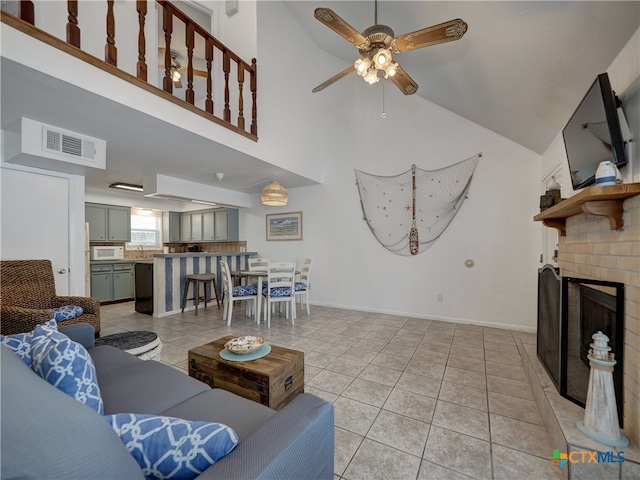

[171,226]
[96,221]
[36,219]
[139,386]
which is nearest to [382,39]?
[139,386]

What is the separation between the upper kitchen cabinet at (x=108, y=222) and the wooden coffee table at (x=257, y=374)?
520 cm

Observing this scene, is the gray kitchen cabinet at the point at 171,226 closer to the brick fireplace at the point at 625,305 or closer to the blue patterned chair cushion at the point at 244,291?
the blue patterned chair cushion at the point at 244,291

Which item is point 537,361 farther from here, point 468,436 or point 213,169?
point 213,169

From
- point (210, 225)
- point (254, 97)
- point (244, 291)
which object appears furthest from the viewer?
point (210, 225)

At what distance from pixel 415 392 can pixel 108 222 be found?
21.2ft

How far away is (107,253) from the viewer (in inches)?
219

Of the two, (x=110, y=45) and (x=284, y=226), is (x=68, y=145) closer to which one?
(x=110, y=45)

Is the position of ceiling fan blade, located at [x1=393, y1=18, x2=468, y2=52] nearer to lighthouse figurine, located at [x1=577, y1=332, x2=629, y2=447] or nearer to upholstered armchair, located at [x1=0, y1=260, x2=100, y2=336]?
lighthouse figurine, located at [x1=577, y1=332, x2=629, y2=447]

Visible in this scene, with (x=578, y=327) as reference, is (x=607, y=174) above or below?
above

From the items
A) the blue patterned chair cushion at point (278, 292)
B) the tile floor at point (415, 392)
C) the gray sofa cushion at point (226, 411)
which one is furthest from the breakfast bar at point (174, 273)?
the gray sofa cushion at point (226, 411)

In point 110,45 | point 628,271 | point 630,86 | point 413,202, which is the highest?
point 110,45

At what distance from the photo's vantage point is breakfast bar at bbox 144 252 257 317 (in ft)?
14.3

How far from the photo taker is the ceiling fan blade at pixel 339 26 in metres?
1.95

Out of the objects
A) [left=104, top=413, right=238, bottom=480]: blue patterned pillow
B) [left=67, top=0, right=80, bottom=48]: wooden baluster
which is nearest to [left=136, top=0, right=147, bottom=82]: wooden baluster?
[left=67, top=0, right=80, bottom=48]: wooden baluster
